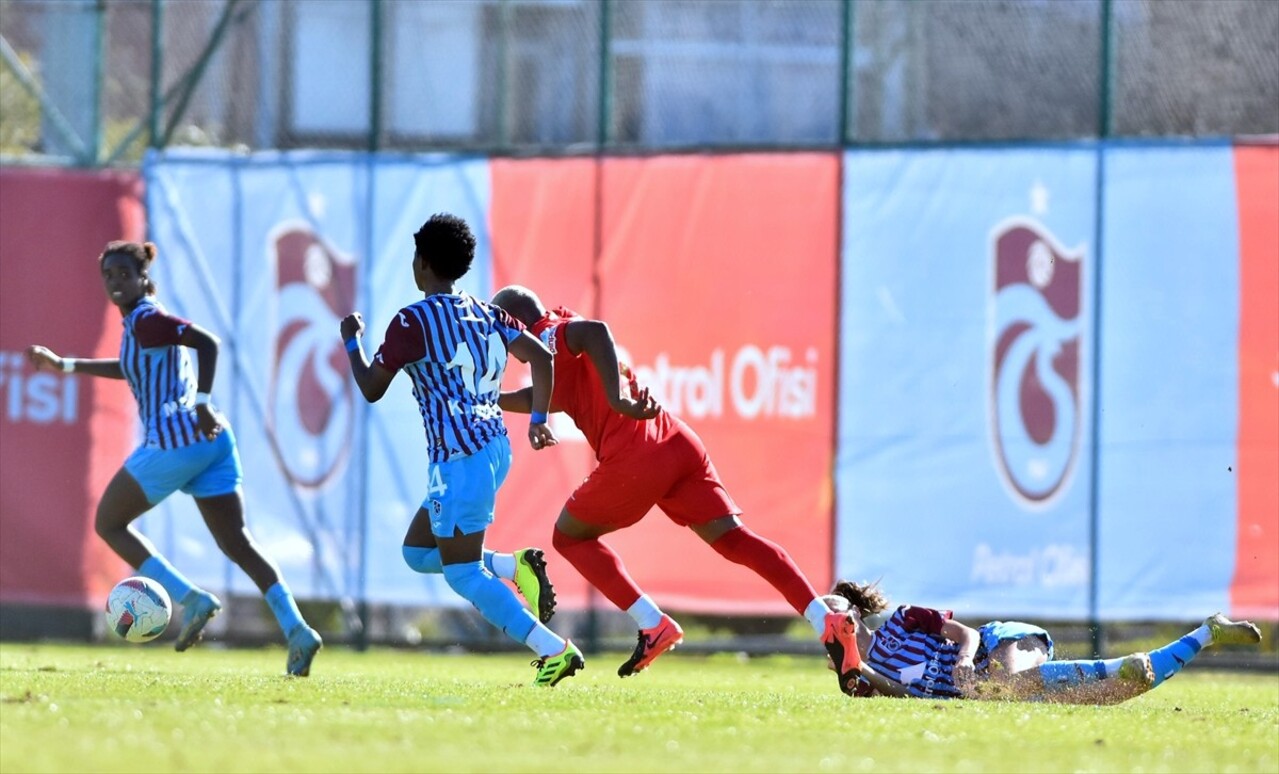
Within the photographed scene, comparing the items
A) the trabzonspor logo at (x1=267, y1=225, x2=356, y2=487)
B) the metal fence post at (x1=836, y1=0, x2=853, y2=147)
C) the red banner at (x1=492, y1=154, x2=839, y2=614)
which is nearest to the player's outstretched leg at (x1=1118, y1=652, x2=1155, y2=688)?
the red banner at (x1=492, y1=154, x2=839, y2=614)

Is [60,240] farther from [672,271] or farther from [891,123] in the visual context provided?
[891,123]

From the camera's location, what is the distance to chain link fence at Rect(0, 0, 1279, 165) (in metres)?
13.5

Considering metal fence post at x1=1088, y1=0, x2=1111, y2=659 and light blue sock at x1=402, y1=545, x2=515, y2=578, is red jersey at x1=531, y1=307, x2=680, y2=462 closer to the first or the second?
light blue sock at x1=402, y1=545, x2=515, y2=578

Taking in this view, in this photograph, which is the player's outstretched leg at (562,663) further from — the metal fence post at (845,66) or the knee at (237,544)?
the metal fence post at (845,66)

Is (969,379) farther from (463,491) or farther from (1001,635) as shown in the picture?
(463,491)

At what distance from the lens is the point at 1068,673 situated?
8406 millimetres

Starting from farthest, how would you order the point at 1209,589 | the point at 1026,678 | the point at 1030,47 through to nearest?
the point at 1030,47 < the point at 1209,589 < the point at 1026,678

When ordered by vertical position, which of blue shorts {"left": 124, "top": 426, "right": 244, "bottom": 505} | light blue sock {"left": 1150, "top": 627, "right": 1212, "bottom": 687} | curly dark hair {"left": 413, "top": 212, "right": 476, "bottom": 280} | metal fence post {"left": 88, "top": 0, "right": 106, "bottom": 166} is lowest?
light blue sock {"left": 1150, "top": 627, "right": 1212, "bottom": 687}

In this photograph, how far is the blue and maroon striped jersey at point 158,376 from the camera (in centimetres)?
986

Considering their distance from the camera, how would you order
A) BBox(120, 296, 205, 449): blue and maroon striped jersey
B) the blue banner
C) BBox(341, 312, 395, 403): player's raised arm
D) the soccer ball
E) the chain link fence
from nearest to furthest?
BBox(341, 312, 395, 403): player's raised arm → the soccer ball → BBox(120, 296, 205, 449): blue and maroon striped jersey → the blue banner → the chain link fence

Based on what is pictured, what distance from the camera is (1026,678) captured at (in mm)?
8453

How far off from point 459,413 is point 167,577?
2412 millimetres

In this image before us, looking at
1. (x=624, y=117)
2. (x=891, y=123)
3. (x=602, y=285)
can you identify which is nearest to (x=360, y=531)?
(x=602, y=285)

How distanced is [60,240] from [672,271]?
4.43m
